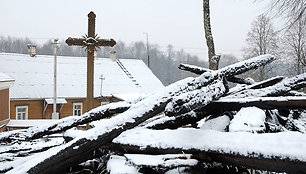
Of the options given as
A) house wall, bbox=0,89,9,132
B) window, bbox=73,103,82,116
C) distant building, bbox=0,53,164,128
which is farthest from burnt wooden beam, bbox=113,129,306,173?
window, bbox=73,103,82,116

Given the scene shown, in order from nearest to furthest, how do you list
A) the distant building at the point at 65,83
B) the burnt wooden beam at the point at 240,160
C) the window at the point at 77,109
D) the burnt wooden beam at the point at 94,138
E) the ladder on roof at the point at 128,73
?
the burnt wooden beam at the point at 240,160
the burnt wooden beam at the point at 94,138
the distant building at the point at 65,83
the window at the point at 77,109
the ladder on roof at the point at 128,73

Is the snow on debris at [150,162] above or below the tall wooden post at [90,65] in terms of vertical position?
below

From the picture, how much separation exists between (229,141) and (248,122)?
246 mm

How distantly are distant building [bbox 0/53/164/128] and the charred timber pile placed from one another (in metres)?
15.0

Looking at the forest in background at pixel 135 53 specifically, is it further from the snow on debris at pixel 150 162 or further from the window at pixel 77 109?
the snow on debris at pixel 150 162

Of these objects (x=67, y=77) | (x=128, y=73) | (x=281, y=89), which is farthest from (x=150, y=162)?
(x=128, y=73)

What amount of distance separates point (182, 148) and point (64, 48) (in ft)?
213

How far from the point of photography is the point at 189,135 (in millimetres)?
1542

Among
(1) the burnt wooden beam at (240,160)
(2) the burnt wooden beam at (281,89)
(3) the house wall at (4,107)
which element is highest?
(2) the burnt wooden beam at (281,89)

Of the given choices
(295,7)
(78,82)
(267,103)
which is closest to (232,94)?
(267,103)

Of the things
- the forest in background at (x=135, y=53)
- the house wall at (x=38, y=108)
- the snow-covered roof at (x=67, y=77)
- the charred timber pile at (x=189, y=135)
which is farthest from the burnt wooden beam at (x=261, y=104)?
the forest in background at (x=135, y=53)

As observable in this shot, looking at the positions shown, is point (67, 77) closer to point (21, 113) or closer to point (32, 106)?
point (32, 106)

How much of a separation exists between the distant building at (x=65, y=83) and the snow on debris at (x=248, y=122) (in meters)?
15.4

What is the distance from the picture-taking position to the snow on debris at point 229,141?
1.22 metres
